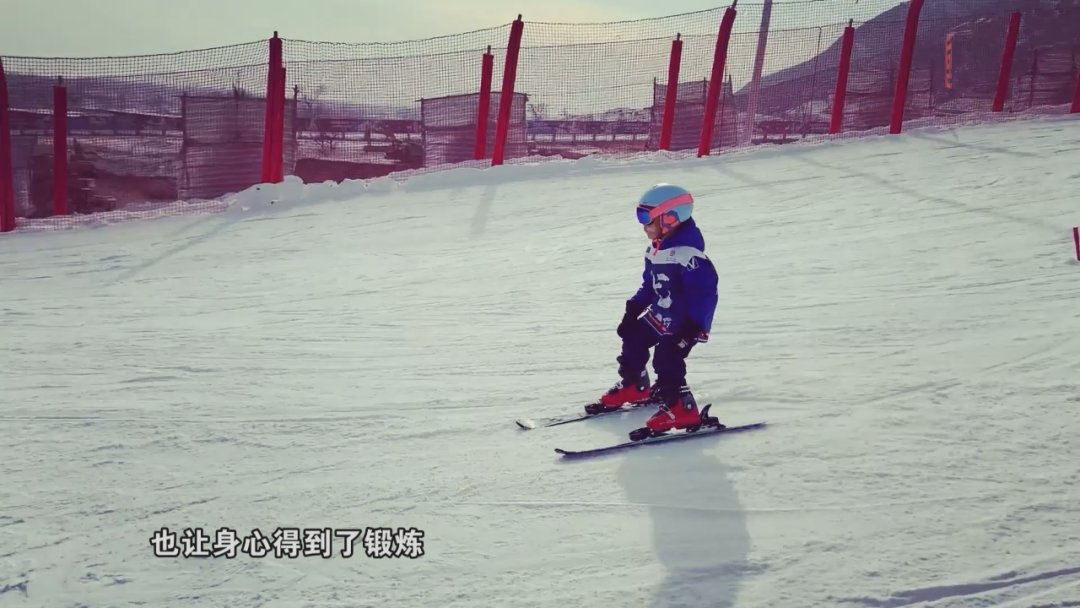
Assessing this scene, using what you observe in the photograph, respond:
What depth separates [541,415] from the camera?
399 centimetres

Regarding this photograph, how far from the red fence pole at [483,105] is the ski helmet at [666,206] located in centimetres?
898

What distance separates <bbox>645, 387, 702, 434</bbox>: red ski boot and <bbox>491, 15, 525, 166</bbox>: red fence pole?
30.0 feet

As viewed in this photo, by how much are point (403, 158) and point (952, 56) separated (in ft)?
38.5

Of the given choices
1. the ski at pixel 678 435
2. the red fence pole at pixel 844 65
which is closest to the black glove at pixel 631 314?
the ski at pixel 678 435

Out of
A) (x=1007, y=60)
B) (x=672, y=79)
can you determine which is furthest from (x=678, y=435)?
(x=1007, y=60)

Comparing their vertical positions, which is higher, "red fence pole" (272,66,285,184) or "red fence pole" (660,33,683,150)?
"red fence pole" (660,33,683,150)

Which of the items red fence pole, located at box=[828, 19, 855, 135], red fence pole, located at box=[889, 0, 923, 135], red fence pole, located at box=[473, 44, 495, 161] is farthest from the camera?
red fence pole, located at box=[828, 19, 855, 135]

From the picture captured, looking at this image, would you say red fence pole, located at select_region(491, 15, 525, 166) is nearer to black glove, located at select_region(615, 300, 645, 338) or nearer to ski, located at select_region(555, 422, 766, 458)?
black glove, located at select_region(615, 300, 645, 338)

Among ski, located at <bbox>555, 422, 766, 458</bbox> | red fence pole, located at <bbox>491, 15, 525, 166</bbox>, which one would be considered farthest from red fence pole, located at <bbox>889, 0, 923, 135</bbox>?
ski, located at <bbox>555, 422, 766, 458</bbox>

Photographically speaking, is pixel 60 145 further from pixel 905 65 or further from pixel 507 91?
pixel 905 65

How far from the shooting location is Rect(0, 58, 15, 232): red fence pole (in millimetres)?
10062

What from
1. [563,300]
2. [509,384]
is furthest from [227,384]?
[563,300]

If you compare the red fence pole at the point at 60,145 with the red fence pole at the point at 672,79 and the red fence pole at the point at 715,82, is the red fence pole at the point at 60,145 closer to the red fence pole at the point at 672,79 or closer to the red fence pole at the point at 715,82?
the red fence pole at the point at 672,79

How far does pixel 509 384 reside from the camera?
4449 millimetres
